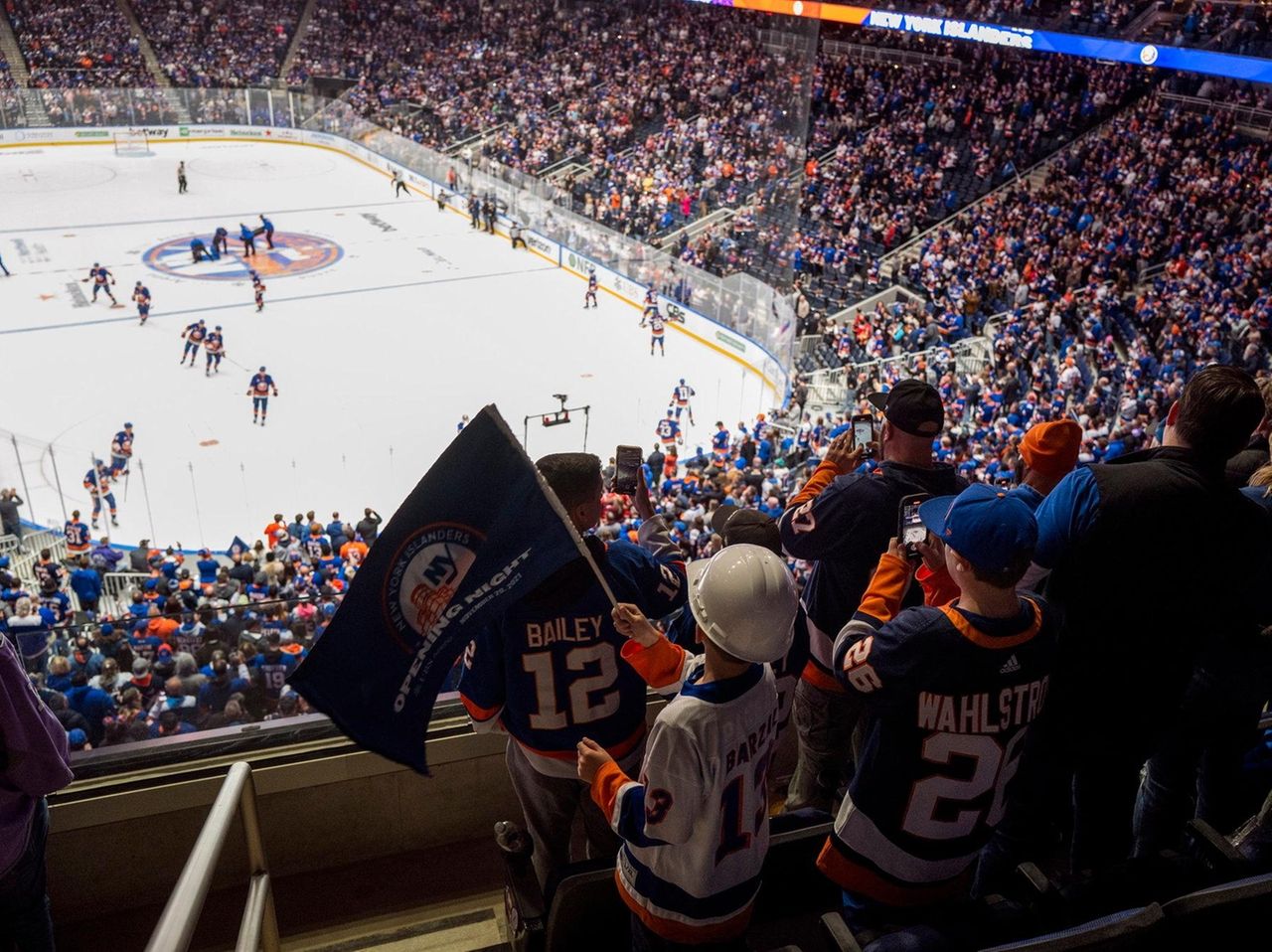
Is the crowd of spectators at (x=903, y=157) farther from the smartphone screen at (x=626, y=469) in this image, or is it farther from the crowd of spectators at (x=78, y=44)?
the crowd of spectators at (x=78, y=44)

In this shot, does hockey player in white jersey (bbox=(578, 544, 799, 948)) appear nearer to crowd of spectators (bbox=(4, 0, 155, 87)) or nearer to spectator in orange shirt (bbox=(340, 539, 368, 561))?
spectator in orange shirt (bbox=(340, 539, 368, 561))

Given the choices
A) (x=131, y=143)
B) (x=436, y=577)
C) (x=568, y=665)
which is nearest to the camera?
(x=436, y=577)

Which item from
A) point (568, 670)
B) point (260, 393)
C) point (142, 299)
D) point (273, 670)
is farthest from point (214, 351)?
point (568, 670)

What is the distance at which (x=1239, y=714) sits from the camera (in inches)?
130

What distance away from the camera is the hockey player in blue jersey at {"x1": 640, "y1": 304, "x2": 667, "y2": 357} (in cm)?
2197

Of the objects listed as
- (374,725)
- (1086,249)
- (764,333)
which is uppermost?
(374,725)

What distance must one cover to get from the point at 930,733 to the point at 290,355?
1996 centimetres

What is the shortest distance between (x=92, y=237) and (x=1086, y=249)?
24090mm

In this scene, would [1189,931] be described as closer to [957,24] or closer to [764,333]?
[764,333]

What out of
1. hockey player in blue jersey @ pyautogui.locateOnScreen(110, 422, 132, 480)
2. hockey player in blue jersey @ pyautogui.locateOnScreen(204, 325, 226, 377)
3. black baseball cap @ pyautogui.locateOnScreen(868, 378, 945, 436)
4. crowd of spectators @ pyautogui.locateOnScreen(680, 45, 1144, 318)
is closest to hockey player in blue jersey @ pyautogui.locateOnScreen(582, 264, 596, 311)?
crowd of spectators @ pyautogui.locateOnScreen(680, 45, 1144, 318)

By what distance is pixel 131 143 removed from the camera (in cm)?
3681

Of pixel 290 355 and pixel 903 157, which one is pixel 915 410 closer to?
pixel 290 355

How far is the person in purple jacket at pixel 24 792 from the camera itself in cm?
273

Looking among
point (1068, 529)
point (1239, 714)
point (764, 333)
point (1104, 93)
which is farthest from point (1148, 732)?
point (1104, 93)
